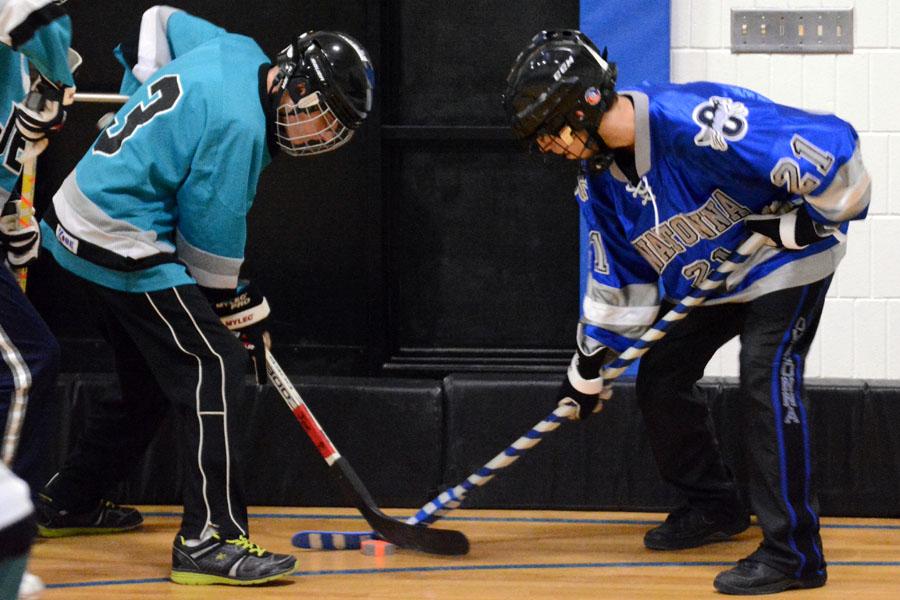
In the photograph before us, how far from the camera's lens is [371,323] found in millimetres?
4086

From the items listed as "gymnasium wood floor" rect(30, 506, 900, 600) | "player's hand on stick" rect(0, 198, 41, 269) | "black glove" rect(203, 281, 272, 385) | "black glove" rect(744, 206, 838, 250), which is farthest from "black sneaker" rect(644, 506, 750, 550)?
"player's hand on stick" rect(0, 198, 41, 269)

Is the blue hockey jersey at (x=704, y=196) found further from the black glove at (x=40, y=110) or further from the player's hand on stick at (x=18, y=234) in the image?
the player's hand on stick at (x=18, y=234)

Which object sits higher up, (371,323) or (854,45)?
(854,45)

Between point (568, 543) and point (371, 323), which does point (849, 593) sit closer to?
point (568, 543)

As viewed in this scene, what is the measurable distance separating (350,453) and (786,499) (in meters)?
1.19

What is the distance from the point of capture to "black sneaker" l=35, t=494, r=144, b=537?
3.20 meters

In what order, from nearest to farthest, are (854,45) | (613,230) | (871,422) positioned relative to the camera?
(613,230)
(871,422)
(854,45)

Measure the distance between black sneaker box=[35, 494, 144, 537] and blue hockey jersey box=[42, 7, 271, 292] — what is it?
0.65 m

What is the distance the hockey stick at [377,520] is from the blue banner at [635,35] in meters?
0.95

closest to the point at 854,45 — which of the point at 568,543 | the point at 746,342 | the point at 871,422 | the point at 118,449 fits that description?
the point at 871,422

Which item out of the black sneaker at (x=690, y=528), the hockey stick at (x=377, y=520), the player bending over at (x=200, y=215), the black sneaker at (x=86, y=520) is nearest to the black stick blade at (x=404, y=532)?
the hockey stick at (x=377, y=520)

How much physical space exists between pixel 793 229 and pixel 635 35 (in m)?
1.26

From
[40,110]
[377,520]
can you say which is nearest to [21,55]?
[40,110]

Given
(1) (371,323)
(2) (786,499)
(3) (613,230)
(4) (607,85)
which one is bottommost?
(2) (786,499)
